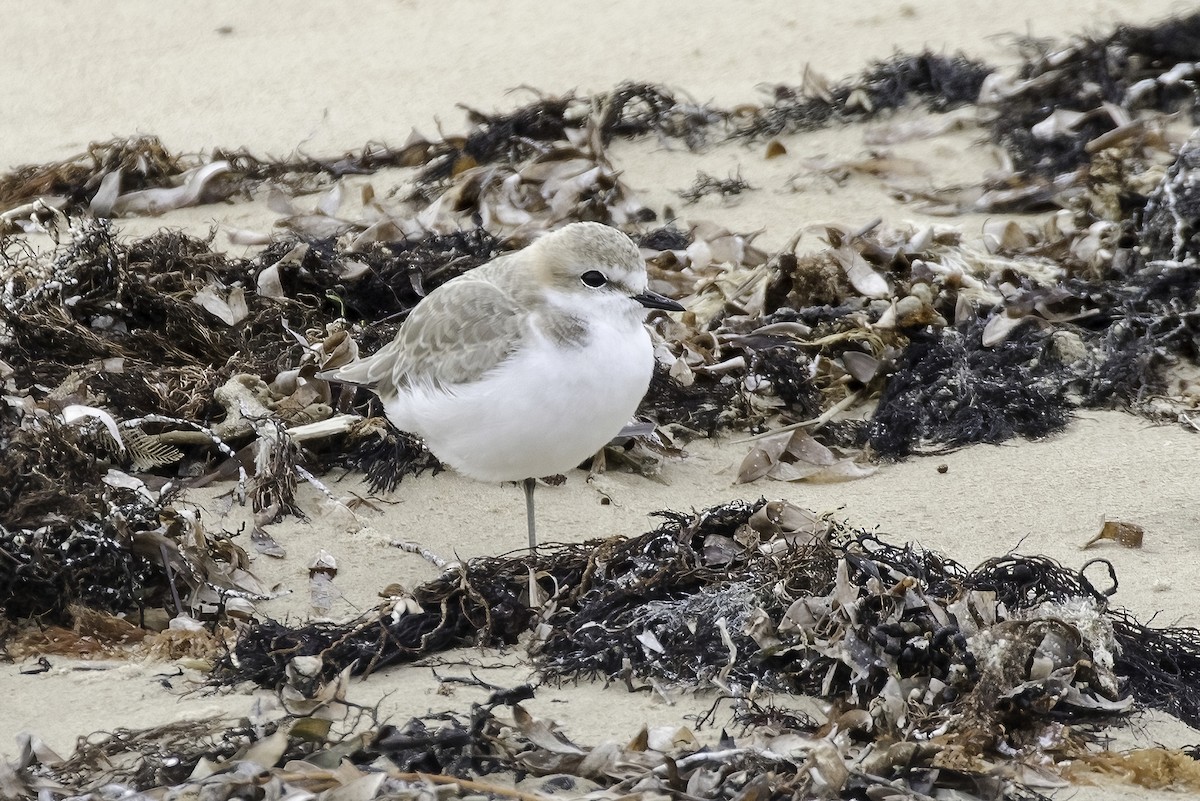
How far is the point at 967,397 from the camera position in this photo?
5.05 meters

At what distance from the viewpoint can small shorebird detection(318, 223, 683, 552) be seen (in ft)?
13.2

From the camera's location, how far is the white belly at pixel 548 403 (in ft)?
13.1

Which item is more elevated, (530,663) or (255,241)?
(255,241)

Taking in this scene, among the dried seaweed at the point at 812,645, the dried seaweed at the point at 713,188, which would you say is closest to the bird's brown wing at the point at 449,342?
the dried seaweed at the point at 812,645

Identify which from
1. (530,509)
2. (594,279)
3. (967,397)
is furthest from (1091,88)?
(530,509)

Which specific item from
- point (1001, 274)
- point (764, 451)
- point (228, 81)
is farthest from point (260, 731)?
point (228, 81)

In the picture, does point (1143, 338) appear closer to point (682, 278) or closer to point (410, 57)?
point (682, 278)

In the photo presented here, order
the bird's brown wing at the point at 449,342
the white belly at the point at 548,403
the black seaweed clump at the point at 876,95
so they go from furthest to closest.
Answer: the black seaweed clump at the point at 876,95, the bird's brown wing at the point at 449,342, the white belly at the point at 548,403

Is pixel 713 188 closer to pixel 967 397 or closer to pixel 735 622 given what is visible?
pixel 967 397

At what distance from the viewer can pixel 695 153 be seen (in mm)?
7500

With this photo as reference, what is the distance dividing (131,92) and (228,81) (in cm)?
57

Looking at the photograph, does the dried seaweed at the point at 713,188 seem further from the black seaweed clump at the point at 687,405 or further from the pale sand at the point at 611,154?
the black seaweed clump at the point at 687,405

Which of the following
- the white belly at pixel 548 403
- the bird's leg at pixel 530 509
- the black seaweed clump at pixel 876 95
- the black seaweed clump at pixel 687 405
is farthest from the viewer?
the black seaweed clump at pixel 876 95

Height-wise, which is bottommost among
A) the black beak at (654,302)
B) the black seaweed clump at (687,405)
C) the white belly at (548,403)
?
the black seaweed clump at (687,405)
